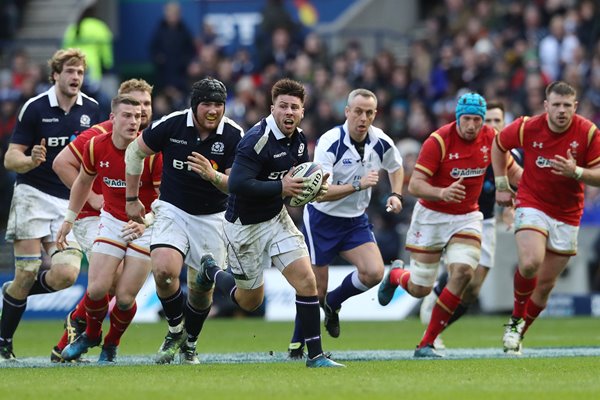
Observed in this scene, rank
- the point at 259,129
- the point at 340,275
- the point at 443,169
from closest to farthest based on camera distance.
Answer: the point at 259,129 → the point at 443,169 → the point at 340,275

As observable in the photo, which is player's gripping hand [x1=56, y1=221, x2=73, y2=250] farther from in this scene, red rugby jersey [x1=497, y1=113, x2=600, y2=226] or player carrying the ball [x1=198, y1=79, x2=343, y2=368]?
red rugby jersey [x1=497, y1=113, x2=600, y2=226]

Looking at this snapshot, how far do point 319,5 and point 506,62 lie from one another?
7.27m

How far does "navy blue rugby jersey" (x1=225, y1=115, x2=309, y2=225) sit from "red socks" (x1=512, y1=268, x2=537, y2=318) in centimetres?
339

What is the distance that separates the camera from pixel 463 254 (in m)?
14.4

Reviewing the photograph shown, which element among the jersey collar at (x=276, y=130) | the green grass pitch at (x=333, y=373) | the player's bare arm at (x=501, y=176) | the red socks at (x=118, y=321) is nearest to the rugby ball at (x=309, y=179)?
the jersey collar at (x=276, y=130)

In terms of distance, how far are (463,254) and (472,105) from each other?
5.27 feet

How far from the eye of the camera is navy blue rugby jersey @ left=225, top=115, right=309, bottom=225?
12.0m

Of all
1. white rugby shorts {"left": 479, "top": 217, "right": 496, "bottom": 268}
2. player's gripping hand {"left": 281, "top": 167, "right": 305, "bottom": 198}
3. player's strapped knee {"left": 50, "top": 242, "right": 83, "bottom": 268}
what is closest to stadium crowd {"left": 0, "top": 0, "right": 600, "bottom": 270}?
white rugby shorts {"left": 479, "top": 217, "right": 496, "bottom": 268}

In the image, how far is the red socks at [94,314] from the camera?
1339 cm

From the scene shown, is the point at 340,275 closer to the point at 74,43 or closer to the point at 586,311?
the point at 586,311

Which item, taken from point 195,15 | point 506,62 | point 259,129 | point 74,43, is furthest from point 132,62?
point 259,129

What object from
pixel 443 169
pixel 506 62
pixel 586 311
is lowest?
pixel 586 311

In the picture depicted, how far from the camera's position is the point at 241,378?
37.2ft

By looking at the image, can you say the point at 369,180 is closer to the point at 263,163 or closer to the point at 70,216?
the point at 263,163
